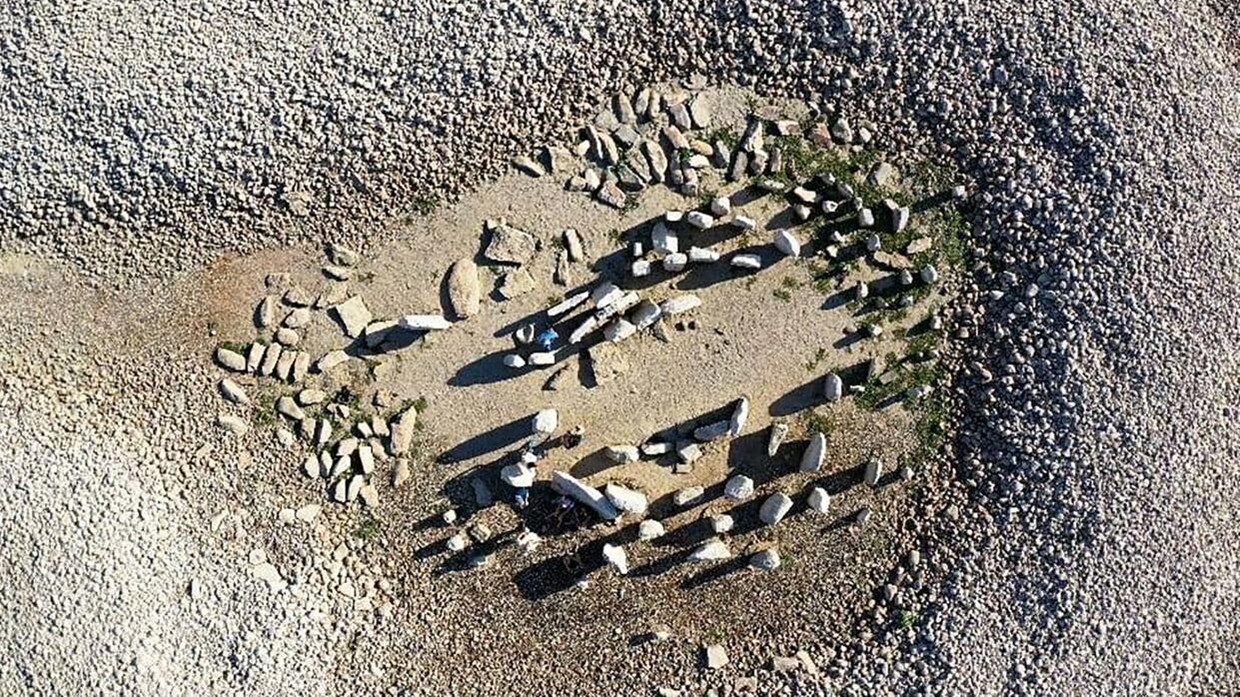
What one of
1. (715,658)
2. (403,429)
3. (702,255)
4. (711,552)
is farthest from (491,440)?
(715,658)

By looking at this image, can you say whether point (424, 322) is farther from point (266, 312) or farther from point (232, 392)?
point (232, 392)

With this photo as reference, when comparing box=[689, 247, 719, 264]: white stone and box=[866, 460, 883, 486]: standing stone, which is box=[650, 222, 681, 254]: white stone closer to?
box=[689, 247, 719, 264]: white stone

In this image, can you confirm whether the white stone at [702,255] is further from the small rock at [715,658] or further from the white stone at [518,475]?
the small rock at [715,658]

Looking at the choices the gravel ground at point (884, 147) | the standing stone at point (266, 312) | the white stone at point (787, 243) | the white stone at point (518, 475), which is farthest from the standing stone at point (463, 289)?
the white stone at point (787, 243)

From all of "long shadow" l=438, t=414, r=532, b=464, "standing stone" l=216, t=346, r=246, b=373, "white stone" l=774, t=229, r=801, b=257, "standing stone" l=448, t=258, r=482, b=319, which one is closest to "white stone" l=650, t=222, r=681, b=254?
"white stone" l=774, t=229, r=801, b=257

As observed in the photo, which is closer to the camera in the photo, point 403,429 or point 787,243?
point 787,243
